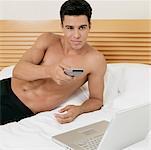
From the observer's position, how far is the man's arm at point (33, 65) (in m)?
1.39

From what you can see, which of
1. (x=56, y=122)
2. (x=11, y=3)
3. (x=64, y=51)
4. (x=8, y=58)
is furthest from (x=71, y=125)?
(x=11, y=3)

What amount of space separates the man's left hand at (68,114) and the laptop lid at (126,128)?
0.43 meters

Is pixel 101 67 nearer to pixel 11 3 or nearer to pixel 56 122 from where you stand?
pixel 56 122

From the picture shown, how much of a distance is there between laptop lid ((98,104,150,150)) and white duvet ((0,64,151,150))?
3 cm

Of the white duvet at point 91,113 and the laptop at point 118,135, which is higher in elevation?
the laptop at point 118,135

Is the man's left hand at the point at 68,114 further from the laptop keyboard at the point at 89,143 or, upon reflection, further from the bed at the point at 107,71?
the laptop keyboard at the point at 89,143

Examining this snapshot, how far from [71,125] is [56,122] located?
71 mm

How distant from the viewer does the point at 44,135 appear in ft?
3.75

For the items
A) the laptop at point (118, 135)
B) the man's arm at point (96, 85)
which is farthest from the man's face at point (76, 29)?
the laptop at point (118, 135)

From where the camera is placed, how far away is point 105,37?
6.66 feet

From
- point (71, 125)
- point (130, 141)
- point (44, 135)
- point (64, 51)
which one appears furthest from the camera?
point (64, 51)

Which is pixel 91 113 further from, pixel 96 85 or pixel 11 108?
pixel 11 108

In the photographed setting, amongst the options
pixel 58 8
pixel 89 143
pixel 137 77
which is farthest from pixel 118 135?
pixel 58 8

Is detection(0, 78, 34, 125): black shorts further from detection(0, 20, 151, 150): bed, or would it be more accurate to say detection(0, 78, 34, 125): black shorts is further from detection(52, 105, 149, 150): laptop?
detection(52, 105, 149, 150): laptop
